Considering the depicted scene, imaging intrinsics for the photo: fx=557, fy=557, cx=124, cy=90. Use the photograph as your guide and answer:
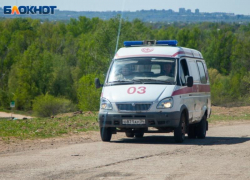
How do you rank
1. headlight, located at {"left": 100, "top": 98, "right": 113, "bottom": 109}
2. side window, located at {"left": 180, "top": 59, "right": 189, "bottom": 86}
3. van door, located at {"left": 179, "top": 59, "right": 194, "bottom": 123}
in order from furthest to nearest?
side window, located at {"left": 180, "top": 59, "right": 189, "bottom": 86}, van door, located at {"left": 179, "top": 59, "right": 194, "bottom": 123}, headlight, located at {"left": 100, "top": 98, "right": 113, "bottom": 109}

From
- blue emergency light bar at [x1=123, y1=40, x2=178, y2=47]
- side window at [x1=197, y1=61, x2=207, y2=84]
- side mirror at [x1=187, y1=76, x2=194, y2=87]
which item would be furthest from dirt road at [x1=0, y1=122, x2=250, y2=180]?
side window at [x1=197, y1=61, x2=207, y2=84]

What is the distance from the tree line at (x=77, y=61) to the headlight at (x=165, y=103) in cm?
4672

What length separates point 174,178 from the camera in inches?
322

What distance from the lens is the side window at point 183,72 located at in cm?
1391

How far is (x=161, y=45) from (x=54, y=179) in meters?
7.62

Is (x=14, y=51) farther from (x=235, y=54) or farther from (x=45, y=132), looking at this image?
(x=45, y=132)

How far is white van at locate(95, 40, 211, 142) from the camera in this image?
12.9 m

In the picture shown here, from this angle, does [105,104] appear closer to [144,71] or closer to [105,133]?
[105,133]

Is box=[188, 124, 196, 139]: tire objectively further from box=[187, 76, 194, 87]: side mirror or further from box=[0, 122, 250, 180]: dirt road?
box=[0, 122, 250, 180]: dirt road

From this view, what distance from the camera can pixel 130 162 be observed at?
986cm

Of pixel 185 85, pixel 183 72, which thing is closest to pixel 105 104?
pixel 185 85

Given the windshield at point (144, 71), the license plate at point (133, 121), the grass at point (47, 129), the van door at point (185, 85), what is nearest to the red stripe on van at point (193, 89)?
the van door at point (185, 85)

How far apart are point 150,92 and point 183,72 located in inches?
62.8

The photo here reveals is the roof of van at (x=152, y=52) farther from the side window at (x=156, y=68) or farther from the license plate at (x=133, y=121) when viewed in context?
the license plate at (x=133, y=121)
